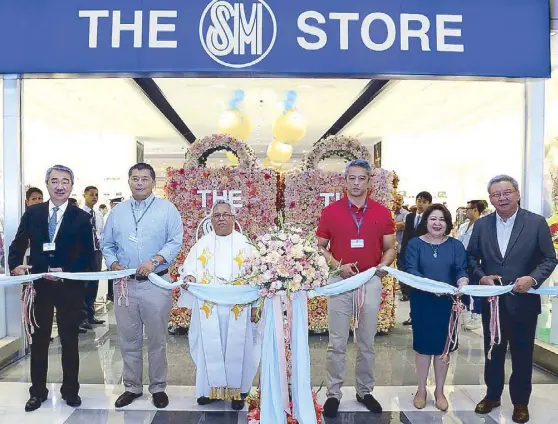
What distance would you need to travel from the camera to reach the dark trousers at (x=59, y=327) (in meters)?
4.03

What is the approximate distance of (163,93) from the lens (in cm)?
1102

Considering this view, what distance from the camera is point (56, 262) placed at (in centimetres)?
400

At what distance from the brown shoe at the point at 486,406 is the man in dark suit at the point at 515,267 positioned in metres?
0.17

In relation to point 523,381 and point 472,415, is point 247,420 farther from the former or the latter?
point 523,381

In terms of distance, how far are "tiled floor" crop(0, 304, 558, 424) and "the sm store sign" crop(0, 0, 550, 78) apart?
2571mm

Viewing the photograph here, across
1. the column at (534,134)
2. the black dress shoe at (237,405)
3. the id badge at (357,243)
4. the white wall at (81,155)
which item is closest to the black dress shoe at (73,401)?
the black dress shoe at (237,405)

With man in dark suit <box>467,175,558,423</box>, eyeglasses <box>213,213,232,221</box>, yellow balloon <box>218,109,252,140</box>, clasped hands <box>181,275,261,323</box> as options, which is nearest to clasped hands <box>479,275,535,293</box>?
man in dark suit <box>467,175,558,423</box>

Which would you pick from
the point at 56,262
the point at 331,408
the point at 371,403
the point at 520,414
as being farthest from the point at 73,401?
the point at 520,414

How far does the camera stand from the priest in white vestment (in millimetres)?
3961

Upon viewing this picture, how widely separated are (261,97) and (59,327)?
8.06 m

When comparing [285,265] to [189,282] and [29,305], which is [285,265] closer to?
[189,282]

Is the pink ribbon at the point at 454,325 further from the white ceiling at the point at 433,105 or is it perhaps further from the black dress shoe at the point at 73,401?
the white ceiling at the point at 433,105

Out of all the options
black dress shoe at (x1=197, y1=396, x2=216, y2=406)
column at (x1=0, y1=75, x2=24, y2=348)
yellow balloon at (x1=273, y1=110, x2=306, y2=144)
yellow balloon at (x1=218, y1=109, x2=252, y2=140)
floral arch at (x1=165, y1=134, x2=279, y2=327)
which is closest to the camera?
black dress shoe at (x1=197, y1=396, x2=216, y2=406)

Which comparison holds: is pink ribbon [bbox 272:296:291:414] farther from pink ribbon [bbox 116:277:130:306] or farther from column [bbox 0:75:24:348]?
column [bbox 0:75:24:348]
